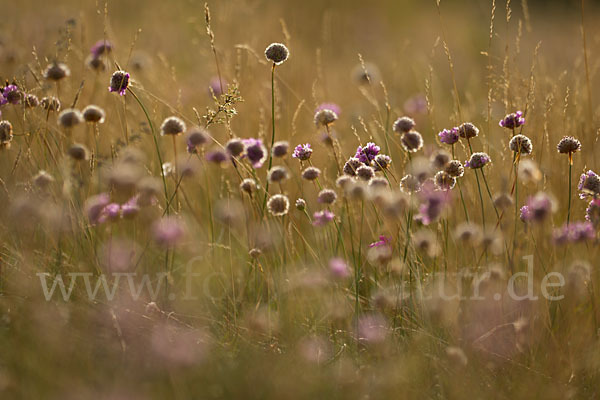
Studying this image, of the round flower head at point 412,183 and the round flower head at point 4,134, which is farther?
the round flower head at point 4,134

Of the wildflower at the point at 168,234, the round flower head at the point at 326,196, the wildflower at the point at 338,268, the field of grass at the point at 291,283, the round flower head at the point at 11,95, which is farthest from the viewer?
the round flower head at the point at 11,95

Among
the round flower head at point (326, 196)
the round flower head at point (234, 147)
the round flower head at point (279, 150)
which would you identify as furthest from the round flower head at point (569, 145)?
the round flower head at point (234, 147)

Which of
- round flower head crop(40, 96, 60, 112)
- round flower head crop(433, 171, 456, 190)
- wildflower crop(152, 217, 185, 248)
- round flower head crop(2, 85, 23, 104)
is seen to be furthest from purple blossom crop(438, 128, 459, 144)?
round flower head crop(2, 85, 23, 104)

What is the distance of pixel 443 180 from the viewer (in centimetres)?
143

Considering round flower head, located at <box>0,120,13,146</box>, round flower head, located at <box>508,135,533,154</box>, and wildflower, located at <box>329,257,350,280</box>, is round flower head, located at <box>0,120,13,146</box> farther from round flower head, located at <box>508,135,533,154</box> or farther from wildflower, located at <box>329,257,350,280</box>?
round flower head, located at <box>508,135,533,154</box>

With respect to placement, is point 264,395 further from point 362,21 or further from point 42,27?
point 362,21

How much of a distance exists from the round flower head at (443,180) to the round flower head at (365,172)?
16 cm

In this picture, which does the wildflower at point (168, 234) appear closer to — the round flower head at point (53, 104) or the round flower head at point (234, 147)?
the round flower head at point (234, 147)

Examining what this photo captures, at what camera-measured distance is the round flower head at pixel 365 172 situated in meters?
1.47

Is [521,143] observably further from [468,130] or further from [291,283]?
[291,283]

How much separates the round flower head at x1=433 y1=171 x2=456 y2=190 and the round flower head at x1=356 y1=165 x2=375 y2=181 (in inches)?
6.2

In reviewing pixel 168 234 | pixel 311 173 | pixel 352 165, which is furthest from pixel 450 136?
pixel 168 234

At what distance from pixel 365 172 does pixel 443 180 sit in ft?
0.64

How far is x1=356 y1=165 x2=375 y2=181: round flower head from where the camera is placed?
4.83ft
